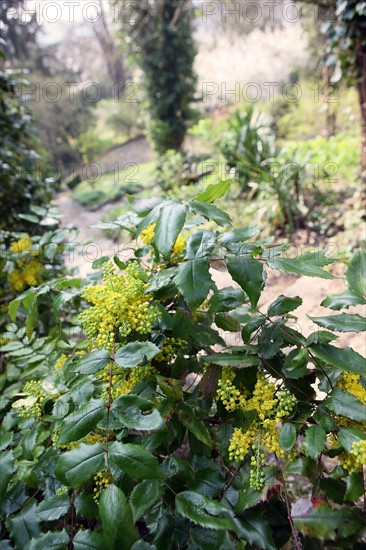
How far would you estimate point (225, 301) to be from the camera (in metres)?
0.78

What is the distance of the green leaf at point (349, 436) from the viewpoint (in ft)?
1.98

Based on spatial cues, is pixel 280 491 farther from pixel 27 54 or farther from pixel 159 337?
pixel 27 54

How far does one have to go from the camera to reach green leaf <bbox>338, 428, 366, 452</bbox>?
23.8 inches

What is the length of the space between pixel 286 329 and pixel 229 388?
0.17 metres

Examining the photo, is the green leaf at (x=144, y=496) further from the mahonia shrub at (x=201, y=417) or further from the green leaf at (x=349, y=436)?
the green leaf at (x=349, y=436)

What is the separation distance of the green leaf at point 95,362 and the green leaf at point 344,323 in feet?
1.31

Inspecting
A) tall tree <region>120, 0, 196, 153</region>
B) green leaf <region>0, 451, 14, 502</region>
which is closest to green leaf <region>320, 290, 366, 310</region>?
green leaf <region>0, 451, 14, 502</region>

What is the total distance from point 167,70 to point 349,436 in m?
8.88

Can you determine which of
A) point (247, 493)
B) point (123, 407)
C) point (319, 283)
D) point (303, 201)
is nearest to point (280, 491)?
point (247, 493)

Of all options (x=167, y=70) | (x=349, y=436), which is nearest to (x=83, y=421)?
(x=349, y=436)

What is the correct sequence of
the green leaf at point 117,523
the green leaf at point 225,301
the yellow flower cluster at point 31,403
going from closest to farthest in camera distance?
1. the green leaf at point 117,523
2. the green leaf at point 225,301
3. the yellow flower cluster at point 31,403

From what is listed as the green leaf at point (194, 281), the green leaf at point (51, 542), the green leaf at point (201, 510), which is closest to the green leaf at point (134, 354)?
the green leaf at point (194, 281)

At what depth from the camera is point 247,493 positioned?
2.23ft

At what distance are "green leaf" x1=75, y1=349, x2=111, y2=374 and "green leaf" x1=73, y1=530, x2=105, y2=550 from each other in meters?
0.28
